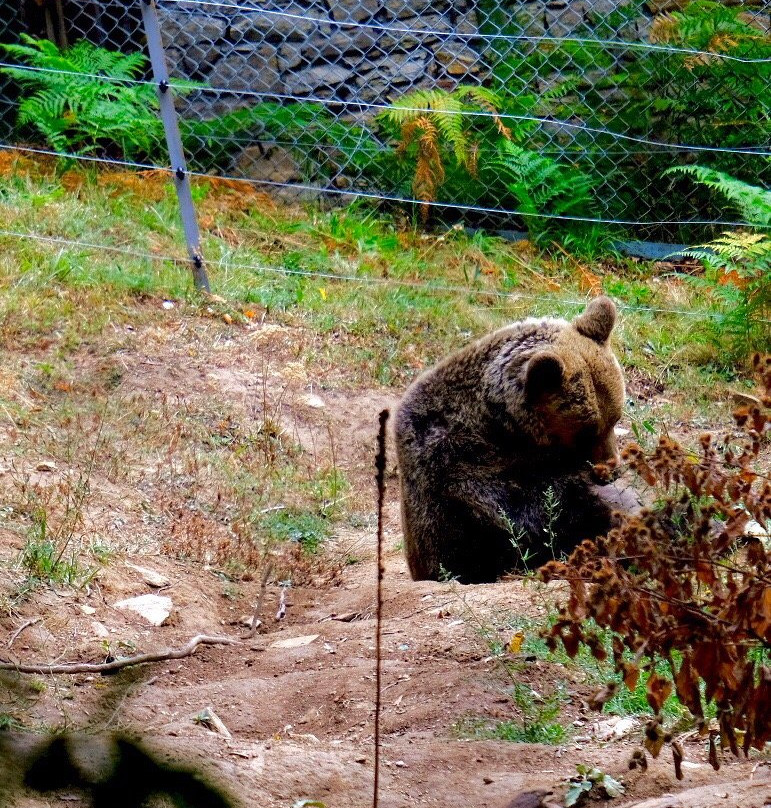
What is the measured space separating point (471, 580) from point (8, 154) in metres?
6.78

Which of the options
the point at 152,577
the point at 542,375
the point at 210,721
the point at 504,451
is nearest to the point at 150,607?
the point at 152,577

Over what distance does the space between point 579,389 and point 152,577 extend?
2.03 m

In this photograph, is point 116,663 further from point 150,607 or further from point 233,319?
point 233,319

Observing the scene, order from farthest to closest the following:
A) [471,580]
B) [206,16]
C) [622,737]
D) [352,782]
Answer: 1. [206,16]
2. [471,580]
3. [622,737]
4. [352,782]

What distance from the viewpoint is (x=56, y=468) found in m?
5.15

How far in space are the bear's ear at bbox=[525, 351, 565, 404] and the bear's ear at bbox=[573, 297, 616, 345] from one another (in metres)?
0.50

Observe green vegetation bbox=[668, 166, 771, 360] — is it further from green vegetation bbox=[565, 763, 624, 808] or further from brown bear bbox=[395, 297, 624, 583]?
green vegetation bbox=[565, 763, 624, 808]

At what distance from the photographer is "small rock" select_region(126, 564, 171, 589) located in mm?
4426

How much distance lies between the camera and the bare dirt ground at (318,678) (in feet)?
7.89

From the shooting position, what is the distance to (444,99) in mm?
9086

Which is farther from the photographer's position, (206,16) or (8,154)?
(206,16)

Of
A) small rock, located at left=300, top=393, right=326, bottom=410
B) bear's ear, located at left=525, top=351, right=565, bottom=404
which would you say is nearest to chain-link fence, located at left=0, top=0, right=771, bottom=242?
small rock, located at left=300, top=393, right=326, bottom=410

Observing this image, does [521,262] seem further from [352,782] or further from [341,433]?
[352,782]

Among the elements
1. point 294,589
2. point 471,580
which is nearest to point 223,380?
point 294,589
